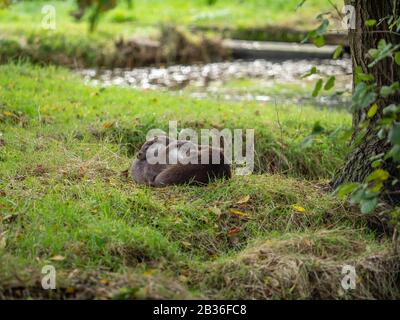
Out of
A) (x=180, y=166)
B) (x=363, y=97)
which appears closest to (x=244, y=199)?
(x=180, y=166)

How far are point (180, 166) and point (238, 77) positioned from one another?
7407 millimetres

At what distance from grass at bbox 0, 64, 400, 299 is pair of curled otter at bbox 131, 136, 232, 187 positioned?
0.33 feet

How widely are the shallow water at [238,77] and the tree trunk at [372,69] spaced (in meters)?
5.11

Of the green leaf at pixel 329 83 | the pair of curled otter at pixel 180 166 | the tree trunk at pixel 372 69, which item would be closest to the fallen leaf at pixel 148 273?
the pair of curled otter at pixel 180 166

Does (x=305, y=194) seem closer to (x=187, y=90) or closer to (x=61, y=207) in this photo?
(x=61, y=207)

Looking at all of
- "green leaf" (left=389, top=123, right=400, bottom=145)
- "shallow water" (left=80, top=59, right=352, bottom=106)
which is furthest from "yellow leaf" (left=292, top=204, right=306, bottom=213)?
"shallow water" (left=80, top=59, right=352, bottom=106)

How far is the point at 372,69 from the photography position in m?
5.16

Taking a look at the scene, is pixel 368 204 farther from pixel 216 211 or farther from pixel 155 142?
pixel 155 142

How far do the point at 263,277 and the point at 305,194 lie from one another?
1.28 metres

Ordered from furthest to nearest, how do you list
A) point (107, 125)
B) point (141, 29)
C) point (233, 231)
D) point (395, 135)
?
point (141, 29), point (107, 125), point (233, 231), point (395, 135)

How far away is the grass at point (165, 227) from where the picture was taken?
→ 13.8ft

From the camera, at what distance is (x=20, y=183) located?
17.0ft
